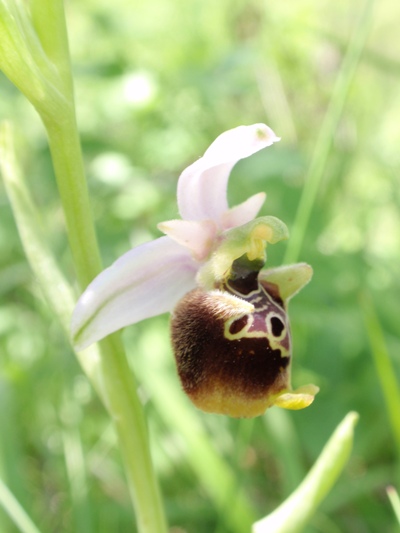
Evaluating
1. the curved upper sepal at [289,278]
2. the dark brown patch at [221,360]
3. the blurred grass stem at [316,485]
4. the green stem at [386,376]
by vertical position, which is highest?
the curved upper sepal at [289,278]

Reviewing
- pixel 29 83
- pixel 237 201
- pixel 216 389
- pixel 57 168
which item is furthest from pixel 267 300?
pixel 237 201

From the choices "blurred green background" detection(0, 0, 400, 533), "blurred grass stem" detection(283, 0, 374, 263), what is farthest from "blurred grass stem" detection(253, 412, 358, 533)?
"blurred grass stem" detection(283, 0, 374, 263)

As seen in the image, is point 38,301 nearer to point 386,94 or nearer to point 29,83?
point 29,83

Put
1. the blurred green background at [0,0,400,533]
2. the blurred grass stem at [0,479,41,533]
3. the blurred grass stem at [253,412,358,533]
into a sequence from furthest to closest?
the blurred green background at [0,0,400,533]
the blurred grass stem at [0,479,41,533]
the blurred grass stem at [253,412,358,533]

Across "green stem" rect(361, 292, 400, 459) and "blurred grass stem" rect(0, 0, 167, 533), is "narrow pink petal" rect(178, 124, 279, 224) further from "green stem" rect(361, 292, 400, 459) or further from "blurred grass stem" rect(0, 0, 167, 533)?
"green stem" rect(361, 292, 400, 459)

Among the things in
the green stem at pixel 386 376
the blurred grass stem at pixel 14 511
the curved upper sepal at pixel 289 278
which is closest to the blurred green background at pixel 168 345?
the green stem at pixel 386 376

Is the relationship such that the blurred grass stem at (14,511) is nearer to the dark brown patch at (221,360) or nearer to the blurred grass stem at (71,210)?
the blurred grass stem at (71,210)

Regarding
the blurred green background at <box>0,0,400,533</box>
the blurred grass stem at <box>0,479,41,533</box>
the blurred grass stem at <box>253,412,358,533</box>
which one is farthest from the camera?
the blurred green background at <box>0,0,400,533</box>
